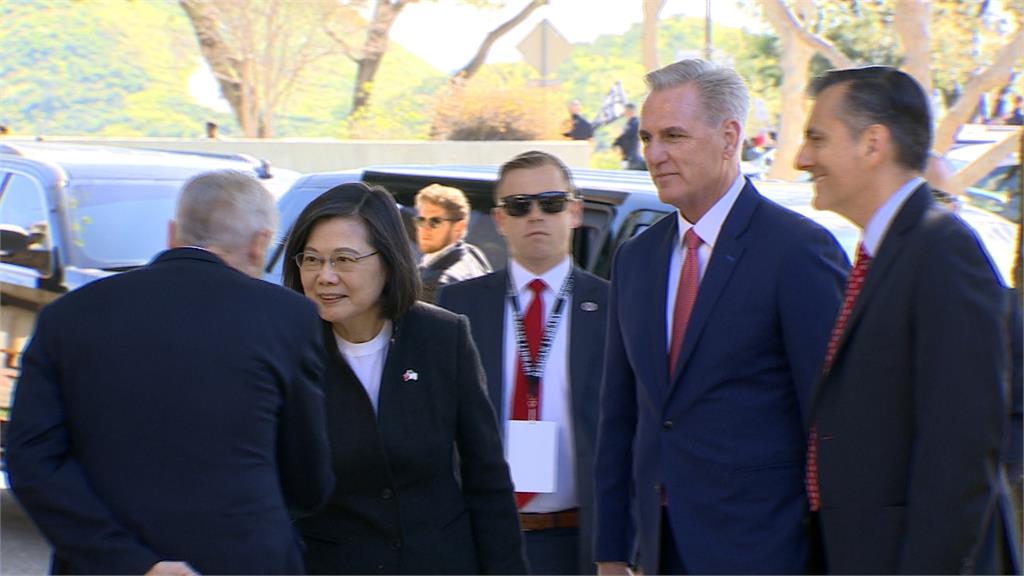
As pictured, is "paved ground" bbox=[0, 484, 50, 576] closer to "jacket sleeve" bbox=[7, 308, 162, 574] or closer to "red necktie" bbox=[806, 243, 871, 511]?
"jacket sleeve" bbox=[7, 308, 162, 574]

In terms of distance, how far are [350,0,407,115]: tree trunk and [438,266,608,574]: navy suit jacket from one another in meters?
25.9

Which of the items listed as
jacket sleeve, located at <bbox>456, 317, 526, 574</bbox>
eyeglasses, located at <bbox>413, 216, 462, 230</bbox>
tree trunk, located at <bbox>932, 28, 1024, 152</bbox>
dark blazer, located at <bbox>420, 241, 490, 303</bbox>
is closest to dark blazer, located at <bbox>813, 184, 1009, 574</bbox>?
jacket sleeve, located at <bbox>456, 317, 526, 574</bbox>

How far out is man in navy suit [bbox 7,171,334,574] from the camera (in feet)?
9.04

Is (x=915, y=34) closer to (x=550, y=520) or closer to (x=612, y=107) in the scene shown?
(x=550, y=520)

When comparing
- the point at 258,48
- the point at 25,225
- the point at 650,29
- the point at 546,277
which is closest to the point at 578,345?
the point at 546,277

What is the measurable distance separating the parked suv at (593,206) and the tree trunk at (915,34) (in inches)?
215

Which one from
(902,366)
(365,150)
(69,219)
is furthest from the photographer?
(365,150)

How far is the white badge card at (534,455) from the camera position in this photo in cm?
407

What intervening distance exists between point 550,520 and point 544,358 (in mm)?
506

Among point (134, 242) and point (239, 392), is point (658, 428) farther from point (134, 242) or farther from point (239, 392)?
point (134, 242)

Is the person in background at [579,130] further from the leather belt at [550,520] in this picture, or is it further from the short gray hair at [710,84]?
the short gray hair at [710,84]

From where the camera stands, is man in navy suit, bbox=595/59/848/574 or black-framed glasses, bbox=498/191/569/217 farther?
black-framed glasses, bbox=498/191/569/217

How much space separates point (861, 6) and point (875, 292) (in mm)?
21679

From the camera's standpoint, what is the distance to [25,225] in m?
8.09
